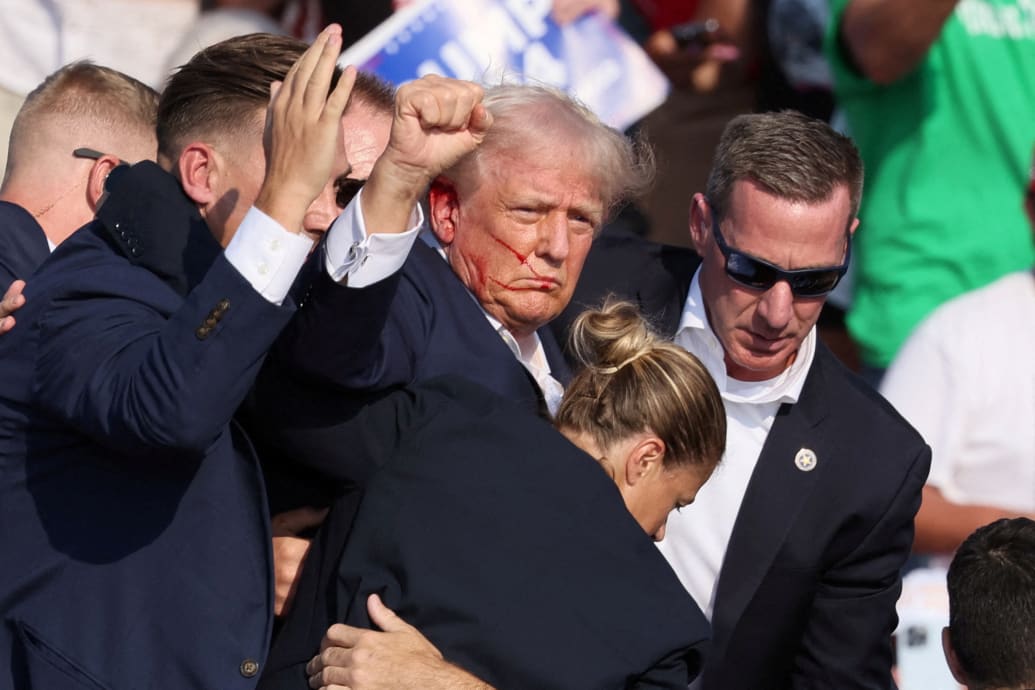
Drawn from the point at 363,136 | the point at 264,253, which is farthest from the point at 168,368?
the point at 363,136

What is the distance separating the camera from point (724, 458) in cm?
416

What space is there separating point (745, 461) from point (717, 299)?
0.40 metres

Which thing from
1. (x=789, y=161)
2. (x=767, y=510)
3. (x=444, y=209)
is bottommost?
(x=767, y=510)

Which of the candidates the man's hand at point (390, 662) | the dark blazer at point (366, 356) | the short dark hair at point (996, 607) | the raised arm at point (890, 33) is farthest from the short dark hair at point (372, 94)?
the raised arm at point (890, 33)

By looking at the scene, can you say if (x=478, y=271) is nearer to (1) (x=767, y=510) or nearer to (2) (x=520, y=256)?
(2) (x=520, y=256)

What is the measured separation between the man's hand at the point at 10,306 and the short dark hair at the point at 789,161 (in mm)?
1836

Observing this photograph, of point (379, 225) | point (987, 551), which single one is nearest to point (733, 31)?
point (987, 551)

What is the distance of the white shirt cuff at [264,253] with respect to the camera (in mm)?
2699

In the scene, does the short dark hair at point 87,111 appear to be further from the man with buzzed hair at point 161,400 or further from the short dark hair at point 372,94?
the man with buzzed hair at point 161,400

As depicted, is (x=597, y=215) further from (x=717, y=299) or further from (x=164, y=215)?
(x=164, y=215)

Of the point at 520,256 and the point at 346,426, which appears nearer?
the point at 346,426

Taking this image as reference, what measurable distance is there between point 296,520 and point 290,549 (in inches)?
2.2

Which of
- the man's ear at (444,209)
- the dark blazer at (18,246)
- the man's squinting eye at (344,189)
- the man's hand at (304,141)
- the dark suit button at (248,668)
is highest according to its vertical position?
the man's hand at (304,141)

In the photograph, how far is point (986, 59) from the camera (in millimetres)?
5348
